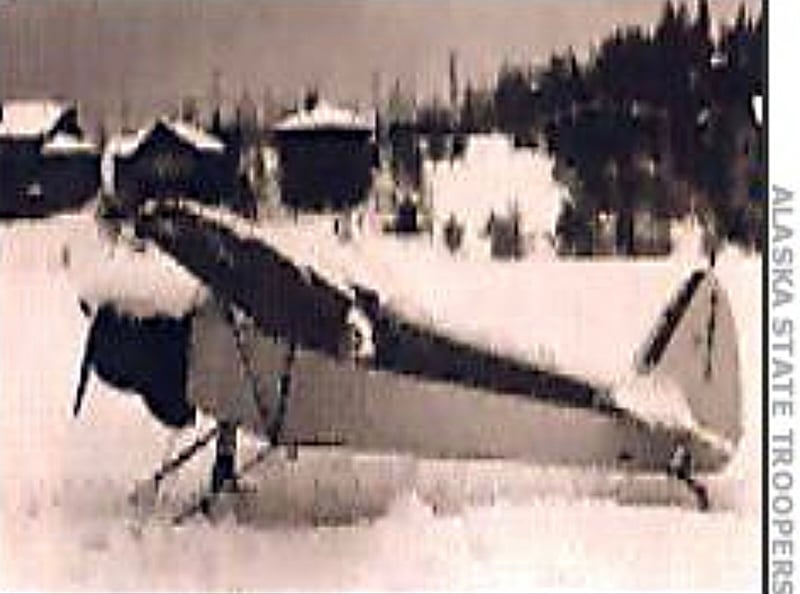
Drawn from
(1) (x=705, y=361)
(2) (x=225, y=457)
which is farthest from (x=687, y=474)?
(2) (x=225, y=457)

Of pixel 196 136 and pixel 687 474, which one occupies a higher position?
pixel 196 136

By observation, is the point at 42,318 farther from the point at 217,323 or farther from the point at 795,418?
the point at 795,418

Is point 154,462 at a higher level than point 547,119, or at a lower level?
lower

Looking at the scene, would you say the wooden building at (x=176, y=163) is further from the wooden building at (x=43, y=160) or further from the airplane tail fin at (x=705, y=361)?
the airplane tail fin at (x=705, y=361)

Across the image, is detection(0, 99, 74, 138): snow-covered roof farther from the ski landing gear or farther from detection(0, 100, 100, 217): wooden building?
the ski landing gear

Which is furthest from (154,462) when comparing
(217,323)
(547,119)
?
(547,119)

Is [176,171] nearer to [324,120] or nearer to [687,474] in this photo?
[324,120]


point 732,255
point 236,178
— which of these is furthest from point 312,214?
point 732,255
